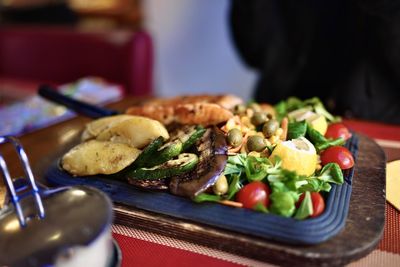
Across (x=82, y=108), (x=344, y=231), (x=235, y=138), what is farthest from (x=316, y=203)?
(x=82, y=108)

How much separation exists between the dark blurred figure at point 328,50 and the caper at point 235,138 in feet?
3.94

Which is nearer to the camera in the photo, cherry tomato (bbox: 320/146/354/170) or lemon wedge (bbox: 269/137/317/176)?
lemon wedge (bbox: 269/137/317/176)

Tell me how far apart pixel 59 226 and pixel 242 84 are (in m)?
4.07

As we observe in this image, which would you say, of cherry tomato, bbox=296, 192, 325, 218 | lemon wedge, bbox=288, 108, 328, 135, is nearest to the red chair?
lemon wedge, bbox=288, 108, 328, 135

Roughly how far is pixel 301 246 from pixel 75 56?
10.7 feet

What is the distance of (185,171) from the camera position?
120cm

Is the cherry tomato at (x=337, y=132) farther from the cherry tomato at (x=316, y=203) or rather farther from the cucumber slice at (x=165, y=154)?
the cucumber slice at (x=165, y=154)

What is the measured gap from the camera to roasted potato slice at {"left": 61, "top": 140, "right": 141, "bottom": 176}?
4.15 ft

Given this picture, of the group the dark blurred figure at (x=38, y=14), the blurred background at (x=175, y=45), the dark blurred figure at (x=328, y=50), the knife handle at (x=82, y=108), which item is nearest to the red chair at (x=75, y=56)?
the blurred background at (x=175, y=45)

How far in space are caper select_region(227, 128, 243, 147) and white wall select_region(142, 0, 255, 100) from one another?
11.3ft

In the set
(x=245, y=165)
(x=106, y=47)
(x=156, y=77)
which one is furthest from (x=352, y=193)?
(x=156, y=77)

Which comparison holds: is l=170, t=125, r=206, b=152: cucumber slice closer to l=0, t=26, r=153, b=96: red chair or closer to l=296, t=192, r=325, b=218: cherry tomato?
l=296, t=192, r=325, b=218: cherry tomato

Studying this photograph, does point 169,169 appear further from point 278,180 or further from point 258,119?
point 258,119

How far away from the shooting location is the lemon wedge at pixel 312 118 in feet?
4.85
